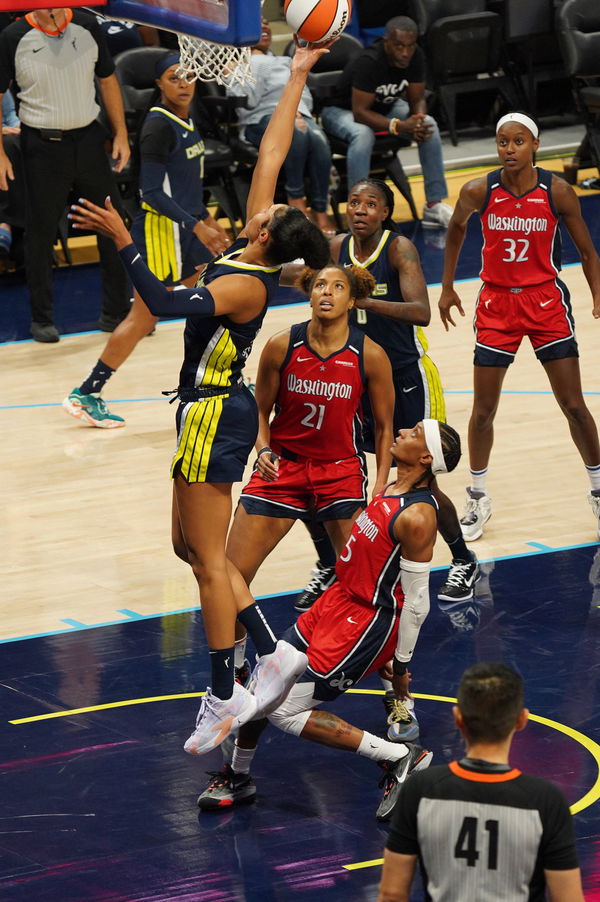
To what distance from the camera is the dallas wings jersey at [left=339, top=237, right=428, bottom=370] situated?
6770mm

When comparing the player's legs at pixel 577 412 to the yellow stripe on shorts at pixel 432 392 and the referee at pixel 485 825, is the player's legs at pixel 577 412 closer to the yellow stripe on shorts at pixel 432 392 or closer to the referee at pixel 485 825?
the yellow stripe on shorts at pixel 432 392

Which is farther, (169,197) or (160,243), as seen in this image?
(160,243)

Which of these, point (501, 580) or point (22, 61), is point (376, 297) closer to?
point (501, 580)

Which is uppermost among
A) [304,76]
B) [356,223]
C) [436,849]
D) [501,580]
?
[304,76]

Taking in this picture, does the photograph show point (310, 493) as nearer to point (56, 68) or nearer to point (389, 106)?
point (56, 68)

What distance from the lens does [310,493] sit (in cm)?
598

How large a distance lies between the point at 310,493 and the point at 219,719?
1147 mm

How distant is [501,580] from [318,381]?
1637 mm

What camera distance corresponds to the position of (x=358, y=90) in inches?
542

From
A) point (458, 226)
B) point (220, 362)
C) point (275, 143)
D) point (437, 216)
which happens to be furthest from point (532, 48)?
point (220, 362)

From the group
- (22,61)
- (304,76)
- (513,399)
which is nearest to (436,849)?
(304,76)

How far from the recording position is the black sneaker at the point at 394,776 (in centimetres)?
493

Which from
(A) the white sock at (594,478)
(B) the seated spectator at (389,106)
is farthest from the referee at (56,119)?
(A) the white sock at (594,478)

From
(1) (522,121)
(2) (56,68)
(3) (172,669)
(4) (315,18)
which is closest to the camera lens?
(3) (172,669)
